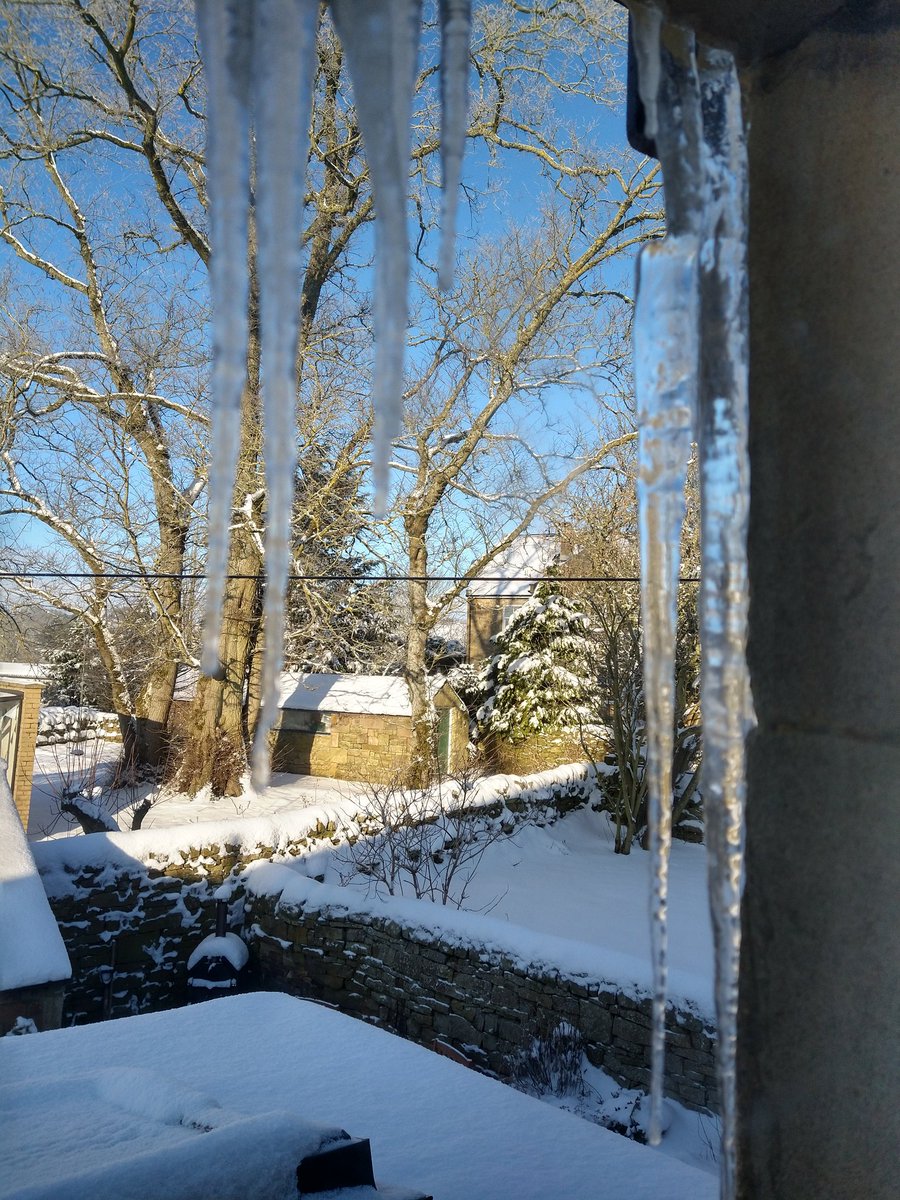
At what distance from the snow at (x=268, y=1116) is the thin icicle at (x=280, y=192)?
1.19 metres

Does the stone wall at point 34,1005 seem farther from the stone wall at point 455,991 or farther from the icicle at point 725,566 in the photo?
the icicle at point 725,566

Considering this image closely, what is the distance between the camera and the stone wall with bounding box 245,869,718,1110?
5723 millimetres

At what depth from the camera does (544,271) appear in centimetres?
1177

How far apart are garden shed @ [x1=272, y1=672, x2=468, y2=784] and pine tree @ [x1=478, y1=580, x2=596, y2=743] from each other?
0.80m

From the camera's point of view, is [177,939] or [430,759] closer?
[177,939]

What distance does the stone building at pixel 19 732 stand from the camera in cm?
1020

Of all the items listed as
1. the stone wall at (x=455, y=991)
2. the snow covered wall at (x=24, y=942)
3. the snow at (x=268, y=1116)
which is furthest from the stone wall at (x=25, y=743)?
the snow at (x=268, y=1116)

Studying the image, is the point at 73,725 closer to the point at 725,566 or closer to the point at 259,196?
the point at 259,196

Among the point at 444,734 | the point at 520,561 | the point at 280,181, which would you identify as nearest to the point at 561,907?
the point at 444,734

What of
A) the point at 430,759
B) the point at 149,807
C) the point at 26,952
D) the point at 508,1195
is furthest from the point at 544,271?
the point at 508,1195

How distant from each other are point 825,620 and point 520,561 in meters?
18.7

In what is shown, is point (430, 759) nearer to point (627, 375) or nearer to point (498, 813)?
point (498, 813)

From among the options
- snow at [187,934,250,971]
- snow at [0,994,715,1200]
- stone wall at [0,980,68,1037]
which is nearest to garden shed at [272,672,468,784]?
snow at [187,934,250,971]

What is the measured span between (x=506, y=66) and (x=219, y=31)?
1069 cm
